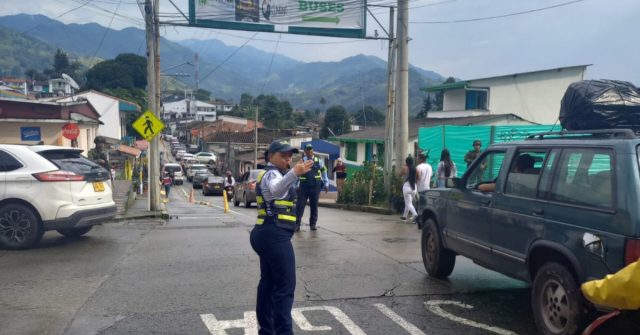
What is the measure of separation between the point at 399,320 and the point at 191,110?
143 m

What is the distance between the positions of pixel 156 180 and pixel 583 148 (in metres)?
12.5

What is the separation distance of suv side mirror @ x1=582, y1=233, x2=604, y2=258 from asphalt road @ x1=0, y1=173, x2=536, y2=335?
122cm

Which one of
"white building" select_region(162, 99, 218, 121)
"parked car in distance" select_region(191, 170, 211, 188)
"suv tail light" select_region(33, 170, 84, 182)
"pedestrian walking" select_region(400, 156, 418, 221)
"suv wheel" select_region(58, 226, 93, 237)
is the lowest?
"parked car in distance" select_region(191, 170, 211, 188)

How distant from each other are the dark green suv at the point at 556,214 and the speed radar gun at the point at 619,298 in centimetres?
70

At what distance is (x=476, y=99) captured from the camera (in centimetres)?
3531

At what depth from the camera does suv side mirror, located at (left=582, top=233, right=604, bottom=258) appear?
4214 millimetres

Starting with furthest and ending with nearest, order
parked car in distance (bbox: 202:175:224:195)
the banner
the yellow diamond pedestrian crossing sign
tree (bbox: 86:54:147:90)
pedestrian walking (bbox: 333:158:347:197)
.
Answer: tree (bbox: 86:54:147:90) < parked car in distance (bbox: 202:175:224:195) < pedestrian walking (bbox: 333:158:347:197) < the banner < the yellow diamond pedestrian crossing sign

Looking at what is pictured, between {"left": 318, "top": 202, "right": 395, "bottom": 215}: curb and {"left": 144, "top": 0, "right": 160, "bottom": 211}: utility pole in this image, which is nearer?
{"left": 144, "top": 0, "right": 160, "bottom": 211}: utility pole

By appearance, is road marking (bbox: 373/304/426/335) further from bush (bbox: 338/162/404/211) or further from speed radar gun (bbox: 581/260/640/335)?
bush (bbox: 338/162/404/211)

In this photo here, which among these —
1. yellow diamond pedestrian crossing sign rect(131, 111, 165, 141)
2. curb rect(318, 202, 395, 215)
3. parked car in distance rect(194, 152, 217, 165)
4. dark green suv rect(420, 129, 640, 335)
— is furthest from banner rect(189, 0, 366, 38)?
parked car in distance rect(194, 152, 217, 165)

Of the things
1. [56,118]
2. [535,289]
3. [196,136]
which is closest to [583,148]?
[535,289]

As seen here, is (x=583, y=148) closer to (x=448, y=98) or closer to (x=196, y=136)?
(x=448, y=98)

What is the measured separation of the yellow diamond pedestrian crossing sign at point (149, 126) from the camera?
14.9m

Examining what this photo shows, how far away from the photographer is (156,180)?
15352 millimetres
